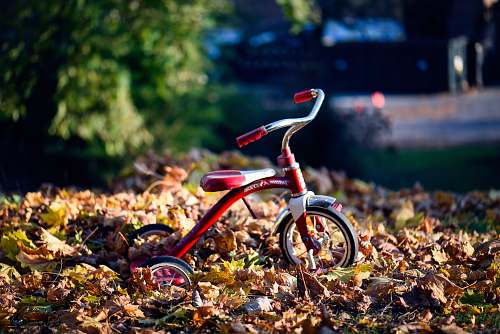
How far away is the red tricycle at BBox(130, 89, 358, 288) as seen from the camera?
4.98m

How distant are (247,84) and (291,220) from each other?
1207cm

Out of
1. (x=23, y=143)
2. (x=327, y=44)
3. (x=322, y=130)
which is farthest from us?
(x=327, y=44)

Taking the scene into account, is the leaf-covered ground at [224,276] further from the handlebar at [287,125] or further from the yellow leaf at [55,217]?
the handlebar at [287,125]

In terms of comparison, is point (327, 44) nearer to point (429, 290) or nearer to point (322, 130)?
point (322, 130)

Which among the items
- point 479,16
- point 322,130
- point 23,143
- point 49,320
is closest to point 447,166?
point 322,130

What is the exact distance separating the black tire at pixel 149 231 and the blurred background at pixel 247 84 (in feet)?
11.6

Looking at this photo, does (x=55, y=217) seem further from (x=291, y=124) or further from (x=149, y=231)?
(x=291, y=124)

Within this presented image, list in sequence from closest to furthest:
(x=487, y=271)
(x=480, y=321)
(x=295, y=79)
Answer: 1. (x=480, y=321)
2. (x=487, y=271)
3. (x=295, y=79)

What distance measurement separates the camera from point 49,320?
4633mm

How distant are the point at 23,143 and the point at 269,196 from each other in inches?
272

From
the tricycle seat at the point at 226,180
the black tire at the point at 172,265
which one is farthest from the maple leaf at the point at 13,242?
the tricycle seat at the point at 226,180

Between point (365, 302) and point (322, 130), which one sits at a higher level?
point (365, 302)

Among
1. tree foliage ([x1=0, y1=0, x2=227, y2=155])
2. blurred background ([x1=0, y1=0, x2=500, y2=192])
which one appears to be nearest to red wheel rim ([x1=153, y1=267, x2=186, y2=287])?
blurred background ([x1=0, y1=0, x2=500, y2=192])

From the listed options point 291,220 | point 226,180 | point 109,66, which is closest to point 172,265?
point 226,180
